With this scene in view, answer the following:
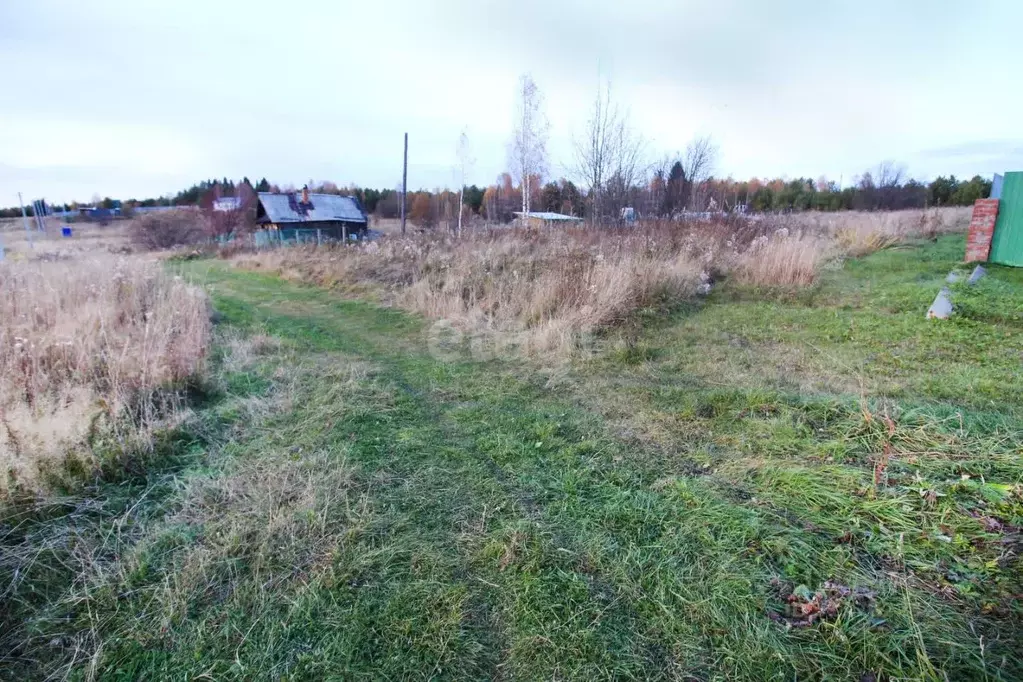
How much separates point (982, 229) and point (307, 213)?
2779cm

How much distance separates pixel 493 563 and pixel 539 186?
113ft

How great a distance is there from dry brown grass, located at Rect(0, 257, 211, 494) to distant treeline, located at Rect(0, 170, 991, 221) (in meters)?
13.1

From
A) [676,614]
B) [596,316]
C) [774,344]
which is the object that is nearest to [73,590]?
[676,614]

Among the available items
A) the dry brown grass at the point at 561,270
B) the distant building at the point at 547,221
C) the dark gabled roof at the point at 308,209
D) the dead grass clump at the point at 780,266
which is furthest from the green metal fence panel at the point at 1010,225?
the dark gabled roof at the point at 308,209

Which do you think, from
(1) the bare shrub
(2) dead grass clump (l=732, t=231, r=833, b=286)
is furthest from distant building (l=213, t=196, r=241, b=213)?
(2) dead grass clump (l=732, t=231, r=833, b=286)

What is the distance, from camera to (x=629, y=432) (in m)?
3.60

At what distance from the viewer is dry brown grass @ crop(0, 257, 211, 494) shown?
3.00 m

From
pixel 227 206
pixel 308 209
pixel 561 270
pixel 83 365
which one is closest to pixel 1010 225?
pixel 561 270

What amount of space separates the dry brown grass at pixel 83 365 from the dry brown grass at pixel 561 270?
3380mm

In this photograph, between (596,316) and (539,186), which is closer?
(596,316)

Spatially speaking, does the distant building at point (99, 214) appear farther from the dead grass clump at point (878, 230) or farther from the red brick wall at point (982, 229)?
the red brick wall at point (982, 229)

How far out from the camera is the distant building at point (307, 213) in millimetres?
26625

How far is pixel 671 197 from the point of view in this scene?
17328 millimetres

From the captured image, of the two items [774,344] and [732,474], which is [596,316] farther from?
[732,474]
